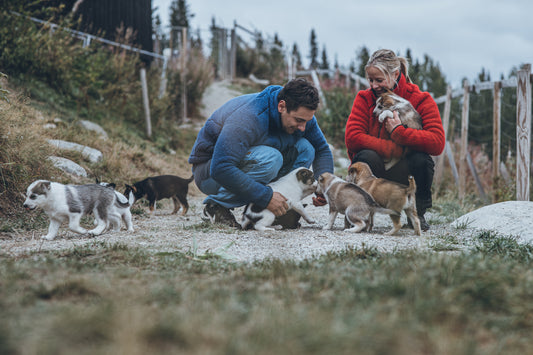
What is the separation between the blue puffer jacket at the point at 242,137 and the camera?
3.92 meters

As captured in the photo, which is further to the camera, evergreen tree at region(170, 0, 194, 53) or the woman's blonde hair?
evergreen tree at region(170, 0, 194, 53)

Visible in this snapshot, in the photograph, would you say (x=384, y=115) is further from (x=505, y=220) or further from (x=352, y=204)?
(x=505, y=220)

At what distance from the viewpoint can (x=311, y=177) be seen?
439 centimetres

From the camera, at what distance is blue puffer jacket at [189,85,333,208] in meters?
3.92

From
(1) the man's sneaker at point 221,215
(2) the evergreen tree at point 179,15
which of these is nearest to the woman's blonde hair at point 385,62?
(1) the man's sneaker at point 221,215

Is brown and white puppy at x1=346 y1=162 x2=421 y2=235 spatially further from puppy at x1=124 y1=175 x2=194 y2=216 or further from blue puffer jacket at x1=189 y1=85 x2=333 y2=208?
puppy at x1=124 y1=175 x2=194 y2=216

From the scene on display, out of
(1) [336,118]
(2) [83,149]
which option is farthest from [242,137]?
(1) [336,118]

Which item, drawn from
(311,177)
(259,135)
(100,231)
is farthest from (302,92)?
(100,231)

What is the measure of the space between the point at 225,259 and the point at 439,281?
1.42 m

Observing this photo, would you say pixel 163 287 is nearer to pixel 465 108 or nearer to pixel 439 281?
pixel 439 281

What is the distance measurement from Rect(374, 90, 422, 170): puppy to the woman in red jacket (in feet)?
0.21

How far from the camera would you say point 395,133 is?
4051 mm

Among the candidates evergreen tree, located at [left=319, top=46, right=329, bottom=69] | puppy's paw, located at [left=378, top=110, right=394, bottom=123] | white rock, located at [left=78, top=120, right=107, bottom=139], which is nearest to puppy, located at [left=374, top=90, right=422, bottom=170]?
puppy's paw, located at [left=378, top=110, right=394, bottom=123]

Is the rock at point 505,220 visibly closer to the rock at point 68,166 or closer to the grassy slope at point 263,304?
the grassy slope at point 263,304
